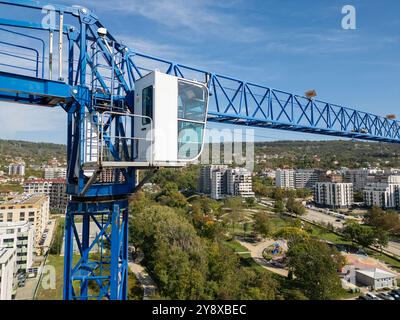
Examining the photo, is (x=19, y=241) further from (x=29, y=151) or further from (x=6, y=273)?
(x=29, y=151)

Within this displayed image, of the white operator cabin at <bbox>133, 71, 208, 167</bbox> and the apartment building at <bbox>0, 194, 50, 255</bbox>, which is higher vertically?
the white operator cabin at <bbox>133, 71, 208, 167</bbox>

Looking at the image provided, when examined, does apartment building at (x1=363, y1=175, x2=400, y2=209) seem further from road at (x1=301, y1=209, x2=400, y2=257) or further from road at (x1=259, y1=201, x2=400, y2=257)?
road at (x1=301, y1=209, x2=400, y2=257)

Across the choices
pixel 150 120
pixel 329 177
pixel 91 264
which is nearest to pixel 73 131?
pixel 150 120

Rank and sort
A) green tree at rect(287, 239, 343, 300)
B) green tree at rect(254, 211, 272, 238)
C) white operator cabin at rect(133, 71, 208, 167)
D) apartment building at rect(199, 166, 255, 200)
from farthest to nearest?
apartment building at rect(199, 166, 255, 200) < green tree at rect(254, 211, 272, 238) < green tree at rect(287, 239, 343, 300) < white operator cabin at rect(133, 71, 208, 167)

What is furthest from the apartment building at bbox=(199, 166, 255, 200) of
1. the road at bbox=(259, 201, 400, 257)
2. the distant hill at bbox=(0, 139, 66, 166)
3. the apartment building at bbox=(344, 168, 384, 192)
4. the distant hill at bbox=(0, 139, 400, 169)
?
the distant hill at bbox=(0, 139, 66, 166)

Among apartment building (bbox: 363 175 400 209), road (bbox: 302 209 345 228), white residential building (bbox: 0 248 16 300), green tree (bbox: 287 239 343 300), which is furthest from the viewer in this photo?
apartment building (bbox: 363 175 400 209)

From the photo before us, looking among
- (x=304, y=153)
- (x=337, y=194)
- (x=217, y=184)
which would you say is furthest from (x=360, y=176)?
(x=304, y=153)

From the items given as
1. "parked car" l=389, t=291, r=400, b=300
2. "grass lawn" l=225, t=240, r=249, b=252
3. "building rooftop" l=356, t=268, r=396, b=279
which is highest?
"building rooftop" l=356, t=268, r=396, b=279

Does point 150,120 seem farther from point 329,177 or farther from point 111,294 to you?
point 329,177
